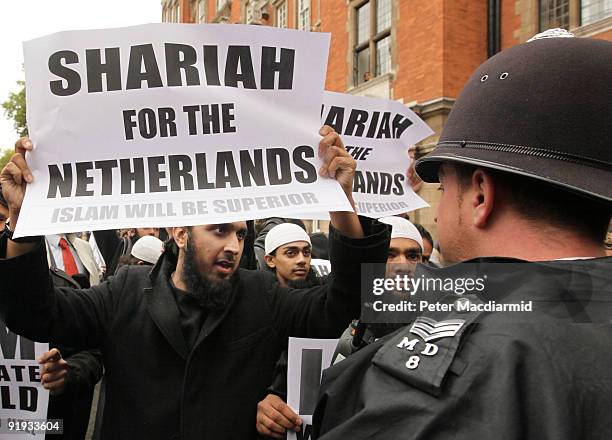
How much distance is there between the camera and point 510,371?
0.71 meters

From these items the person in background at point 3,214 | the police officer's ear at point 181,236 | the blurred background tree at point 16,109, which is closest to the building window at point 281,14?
the person in background at point 3,214

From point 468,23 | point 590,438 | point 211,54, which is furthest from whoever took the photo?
point 468,23

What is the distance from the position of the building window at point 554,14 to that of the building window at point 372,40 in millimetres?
3526

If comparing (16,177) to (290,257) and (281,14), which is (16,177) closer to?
(290,257)

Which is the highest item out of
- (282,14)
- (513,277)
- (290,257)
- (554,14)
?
(282,14)

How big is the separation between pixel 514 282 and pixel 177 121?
1300 mm

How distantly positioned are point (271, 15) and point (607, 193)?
19.9 m

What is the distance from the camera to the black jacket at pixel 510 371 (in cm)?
70

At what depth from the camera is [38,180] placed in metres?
1.73

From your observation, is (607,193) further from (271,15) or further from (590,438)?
(271,15)

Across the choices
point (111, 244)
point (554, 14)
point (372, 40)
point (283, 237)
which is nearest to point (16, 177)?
point (283, 237)

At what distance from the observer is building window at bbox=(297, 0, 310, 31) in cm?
1639

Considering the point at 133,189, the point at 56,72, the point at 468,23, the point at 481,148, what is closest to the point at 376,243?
the point at 133,189

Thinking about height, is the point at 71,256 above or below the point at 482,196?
below
